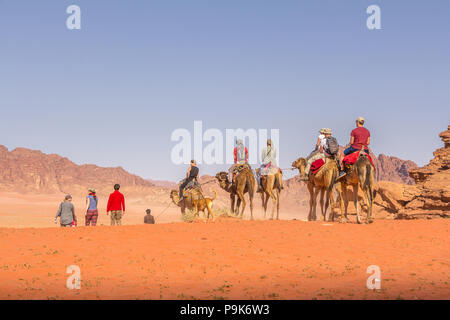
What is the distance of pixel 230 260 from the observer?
13570 millimetres

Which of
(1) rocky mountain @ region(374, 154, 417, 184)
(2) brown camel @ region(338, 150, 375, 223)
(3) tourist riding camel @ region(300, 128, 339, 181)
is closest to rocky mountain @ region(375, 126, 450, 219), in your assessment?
(3) tourist riding camel @ region(300, 128, 339, 181)

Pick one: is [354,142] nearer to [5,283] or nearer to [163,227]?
[163,227]

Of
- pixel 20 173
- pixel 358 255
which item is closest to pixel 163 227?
pixel 358 255

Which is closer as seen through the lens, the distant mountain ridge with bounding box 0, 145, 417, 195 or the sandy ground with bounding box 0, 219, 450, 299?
the sandy ground with bounding box 0, 219, 450, 299

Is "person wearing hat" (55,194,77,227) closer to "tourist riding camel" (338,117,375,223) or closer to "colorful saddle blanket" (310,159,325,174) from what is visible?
"colorful saddle blanket" (310,159,325,174)

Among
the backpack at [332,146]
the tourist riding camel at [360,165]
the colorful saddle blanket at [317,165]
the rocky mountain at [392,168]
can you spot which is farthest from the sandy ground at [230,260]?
the rocky mountain at [392,168]

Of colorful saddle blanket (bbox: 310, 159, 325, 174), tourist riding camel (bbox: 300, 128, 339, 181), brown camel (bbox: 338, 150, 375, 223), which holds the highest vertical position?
tourist riding camel (bbox: 300, 128, 339, 181)

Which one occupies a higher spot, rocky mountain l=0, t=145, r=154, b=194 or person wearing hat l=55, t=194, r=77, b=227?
rocky mountain l=0, t=145, r=154, b=194

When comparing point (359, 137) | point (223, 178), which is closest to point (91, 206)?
point (223, 178)

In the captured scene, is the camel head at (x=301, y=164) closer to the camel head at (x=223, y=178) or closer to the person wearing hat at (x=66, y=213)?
the camel head at (x=223, y=178)

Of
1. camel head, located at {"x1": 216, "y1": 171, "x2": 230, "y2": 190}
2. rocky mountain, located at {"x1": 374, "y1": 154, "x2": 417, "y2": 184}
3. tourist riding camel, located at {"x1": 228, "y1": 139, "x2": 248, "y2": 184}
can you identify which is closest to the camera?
Result: tourist riding camel, located at {"x1": 228, "y1": 139, "x2": 248, "y2": 184}

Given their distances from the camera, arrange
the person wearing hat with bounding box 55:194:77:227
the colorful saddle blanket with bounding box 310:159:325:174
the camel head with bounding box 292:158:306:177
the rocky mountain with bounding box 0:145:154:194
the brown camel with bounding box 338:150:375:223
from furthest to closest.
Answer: the rocky mountain with bounding box 0:145:154:194
the camel head with bounding box 292:158:306:177
the colorful saddle blanket with bounding box 310:159:325:174
the person wearing hat with bounding box 55:194:77:227
the brown camel with bounding box 338:150:375:223

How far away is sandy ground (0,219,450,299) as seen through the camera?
1046 centimetres
